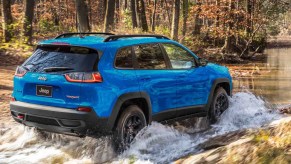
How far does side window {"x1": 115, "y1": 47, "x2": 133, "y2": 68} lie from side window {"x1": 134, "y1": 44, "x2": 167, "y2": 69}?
0.60ft

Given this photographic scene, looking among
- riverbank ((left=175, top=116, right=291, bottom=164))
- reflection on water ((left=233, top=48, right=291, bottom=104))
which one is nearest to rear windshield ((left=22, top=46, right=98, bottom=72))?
riverbank ((left=175, top=116, right=291, bottom=164))

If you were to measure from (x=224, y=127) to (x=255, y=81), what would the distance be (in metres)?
8.74

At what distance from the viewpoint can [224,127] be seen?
8195mm

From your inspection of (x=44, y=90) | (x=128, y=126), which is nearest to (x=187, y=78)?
(x=128, y=126)

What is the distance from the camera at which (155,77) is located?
653cm

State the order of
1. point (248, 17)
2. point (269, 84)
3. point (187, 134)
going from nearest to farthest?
point (187, 134), point (269, 84), point (248, 17)

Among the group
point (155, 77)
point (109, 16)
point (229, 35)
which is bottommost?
point (155, 77)

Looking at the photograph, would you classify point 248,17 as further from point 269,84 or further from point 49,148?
point 49,148

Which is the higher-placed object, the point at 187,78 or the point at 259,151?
the point at 187,78

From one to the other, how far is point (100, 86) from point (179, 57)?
2332 millimetres

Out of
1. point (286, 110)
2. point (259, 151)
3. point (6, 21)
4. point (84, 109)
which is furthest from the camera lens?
point (6, 21)

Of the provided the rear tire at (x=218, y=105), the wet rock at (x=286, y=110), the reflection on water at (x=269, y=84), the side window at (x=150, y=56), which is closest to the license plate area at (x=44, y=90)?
the side window at (x=150, y=56)

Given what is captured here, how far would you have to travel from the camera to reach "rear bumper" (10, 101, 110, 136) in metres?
5.58

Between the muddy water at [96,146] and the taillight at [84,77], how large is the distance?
97cm
